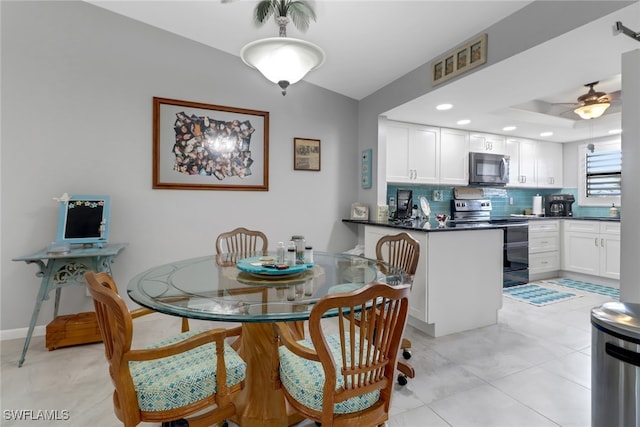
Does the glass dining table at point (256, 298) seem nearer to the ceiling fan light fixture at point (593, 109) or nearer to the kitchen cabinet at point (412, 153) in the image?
the kitchen cabinet at point (412, 153)

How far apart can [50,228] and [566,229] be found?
264 inches

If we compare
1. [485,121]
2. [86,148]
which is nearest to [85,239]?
[86,148]

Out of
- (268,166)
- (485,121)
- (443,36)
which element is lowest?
(268,166)

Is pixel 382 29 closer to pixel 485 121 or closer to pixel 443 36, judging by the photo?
pixel 443 36

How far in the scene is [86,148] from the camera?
113 inches

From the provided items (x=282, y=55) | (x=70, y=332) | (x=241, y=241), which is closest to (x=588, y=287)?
(x=241, y=241)

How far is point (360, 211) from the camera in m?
3.92

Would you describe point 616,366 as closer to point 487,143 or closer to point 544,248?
point 487,143

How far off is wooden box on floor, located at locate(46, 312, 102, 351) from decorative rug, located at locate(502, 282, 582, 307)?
460 centimetres

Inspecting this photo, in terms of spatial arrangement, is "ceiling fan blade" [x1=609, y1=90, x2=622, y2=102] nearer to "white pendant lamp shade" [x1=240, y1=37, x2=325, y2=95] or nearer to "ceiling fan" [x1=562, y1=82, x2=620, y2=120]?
"ceiling fan" [x1=562, y1=82, x2=620, y2=120]

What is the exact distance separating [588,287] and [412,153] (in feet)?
10.5

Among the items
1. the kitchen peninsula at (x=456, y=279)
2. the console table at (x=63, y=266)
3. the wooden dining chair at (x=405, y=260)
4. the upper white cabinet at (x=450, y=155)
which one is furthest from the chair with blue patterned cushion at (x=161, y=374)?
the upper white cabinet at (x=450, y=155)

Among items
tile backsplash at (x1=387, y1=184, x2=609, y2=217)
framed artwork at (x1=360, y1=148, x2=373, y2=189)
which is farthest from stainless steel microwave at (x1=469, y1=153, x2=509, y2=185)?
framed artwork at (x1=360, y1=148, x2=373, y2=189)

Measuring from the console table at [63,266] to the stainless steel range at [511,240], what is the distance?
4.34 m
